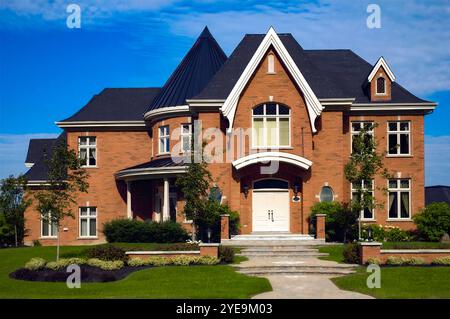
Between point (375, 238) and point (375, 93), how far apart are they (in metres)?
8.26

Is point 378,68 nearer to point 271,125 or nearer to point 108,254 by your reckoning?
point 271,125

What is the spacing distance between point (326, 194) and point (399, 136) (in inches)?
240

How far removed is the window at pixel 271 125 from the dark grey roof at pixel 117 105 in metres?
9.69

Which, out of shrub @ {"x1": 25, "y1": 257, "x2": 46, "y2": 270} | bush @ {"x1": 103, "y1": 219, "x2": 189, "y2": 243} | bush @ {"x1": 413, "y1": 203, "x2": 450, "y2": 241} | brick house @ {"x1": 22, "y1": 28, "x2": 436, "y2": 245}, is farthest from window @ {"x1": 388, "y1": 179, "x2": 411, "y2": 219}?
shrub @ {"x1": 25, "y1": 257, "x2": 46, "y2": 270}

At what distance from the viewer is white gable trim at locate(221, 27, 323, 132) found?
34.4 meters

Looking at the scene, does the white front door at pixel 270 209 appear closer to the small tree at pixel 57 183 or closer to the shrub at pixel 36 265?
the small tree at pixel 57 183

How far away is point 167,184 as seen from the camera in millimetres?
37531

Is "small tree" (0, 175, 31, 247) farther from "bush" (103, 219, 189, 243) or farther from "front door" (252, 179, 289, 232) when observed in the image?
"front door" (252, 179, 289, 232)

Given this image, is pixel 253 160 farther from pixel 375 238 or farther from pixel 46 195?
pixel 46 195

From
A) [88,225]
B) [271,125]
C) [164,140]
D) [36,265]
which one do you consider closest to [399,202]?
[271,125]

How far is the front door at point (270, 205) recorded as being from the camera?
35844 mm

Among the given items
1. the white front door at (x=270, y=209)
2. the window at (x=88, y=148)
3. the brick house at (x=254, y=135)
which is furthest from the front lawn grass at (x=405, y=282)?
the window at (x=88, y=148)

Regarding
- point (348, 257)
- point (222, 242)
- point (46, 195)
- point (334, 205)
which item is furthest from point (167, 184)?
point (348, 257)

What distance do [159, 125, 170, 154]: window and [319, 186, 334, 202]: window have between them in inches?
373
